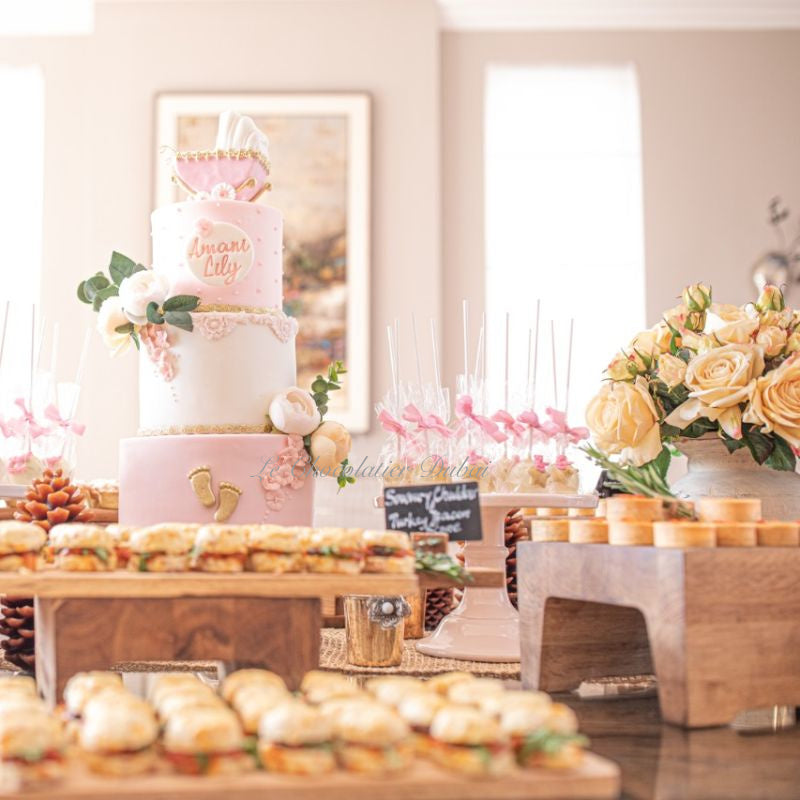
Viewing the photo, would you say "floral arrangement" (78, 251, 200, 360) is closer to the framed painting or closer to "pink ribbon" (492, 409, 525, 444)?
"pink ribbon" (492, 409, 525, 444)

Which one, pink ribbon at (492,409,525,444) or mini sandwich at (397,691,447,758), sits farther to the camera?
pink ribbon at (492,409,525,444)

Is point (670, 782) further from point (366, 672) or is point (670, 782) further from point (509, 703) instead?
point (366, 672)

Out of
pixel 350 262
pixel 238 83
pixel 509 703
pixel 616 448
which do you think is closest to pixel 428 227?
pixel 350 262

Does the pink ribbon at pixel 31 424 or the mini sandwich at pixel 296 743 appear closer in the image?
the mini sandwich at pixel 296 743

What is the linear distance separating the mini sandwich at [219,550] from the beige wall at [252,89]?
3.30m

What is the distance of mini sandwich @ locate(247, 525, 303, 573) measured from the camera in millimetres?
1204

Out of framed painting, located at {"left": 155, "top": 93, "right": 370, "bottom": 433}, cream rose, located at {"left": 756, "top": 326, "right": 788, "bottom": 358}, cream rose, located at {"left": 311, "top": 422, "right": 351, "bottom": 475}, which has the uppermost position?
framed painting, located at {"left": 155, "top": 93, "right": 370, "bottom": 433}

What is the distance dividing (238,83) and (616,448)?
343 cm

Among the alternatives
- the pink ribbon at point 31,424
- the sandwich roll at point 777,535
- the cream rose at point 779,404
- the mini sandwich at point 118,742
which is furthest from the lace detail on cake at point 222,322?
the mini sandwich at point 118,742

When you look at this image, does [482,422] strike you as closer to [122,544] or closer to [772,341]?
[772,341]

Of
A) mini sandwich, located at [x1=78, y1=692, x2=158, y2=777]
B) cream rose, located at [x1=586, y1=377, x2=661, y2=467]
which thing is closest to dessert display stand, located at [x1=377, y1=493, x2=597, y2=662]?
cream rose, located at [x1=586, y1=377, x2=661, y2=467]

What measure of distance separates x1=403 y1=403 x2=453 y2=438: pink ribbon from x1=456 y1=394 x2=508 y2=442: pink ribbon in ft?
0.18

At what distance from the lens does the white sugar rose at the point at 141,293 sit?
172cm

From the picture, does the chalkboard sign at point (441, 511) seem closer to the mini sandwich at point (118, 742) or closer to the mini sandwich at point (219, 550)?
the mini sandwich at point (219, 550)
